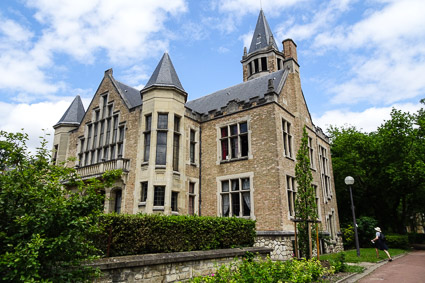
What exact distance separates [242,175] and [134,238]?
373 inches

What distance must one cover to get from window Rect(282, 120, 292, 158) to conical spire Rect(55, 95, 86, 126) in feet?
57.4

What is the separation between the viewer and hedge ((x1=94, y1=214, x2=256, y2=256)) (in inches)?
324

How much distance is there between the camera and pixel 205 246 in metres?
10.8

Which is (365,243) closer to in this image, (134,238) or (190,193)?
(190,193)

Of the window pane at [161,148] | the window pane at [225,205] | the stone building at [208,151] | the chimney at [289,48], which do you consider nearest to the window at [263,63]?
the stone building at [208,151]

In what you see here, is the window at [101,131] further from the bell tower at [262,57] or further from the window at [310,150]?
the bell tower at [262,57]

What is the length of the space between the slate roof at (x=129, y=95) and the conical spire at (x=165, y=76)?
265 cm

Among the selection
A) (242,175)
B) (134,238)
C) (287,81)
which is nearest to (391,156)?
(287,81)

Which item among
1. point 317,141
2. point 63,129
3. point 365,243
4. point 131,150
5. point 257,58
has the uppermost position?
point 257,58

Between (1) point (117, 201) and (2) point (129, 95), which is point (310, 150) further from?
(2) point (129, 95)

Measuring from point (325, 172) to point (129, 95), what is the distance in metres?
16.6

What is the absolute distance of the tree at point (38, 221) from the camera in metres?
4.41

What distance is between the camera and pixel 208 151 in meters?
19.3

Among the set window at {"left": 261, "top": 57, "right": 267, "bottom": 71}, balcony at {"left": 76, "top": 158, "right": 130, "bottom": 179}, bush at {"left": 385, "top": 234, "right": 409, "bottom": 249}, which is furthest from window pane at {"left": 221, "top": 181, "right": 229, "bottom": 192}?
window at {"left": 261, "top": 57, "right": 267, "bottom": 71}
